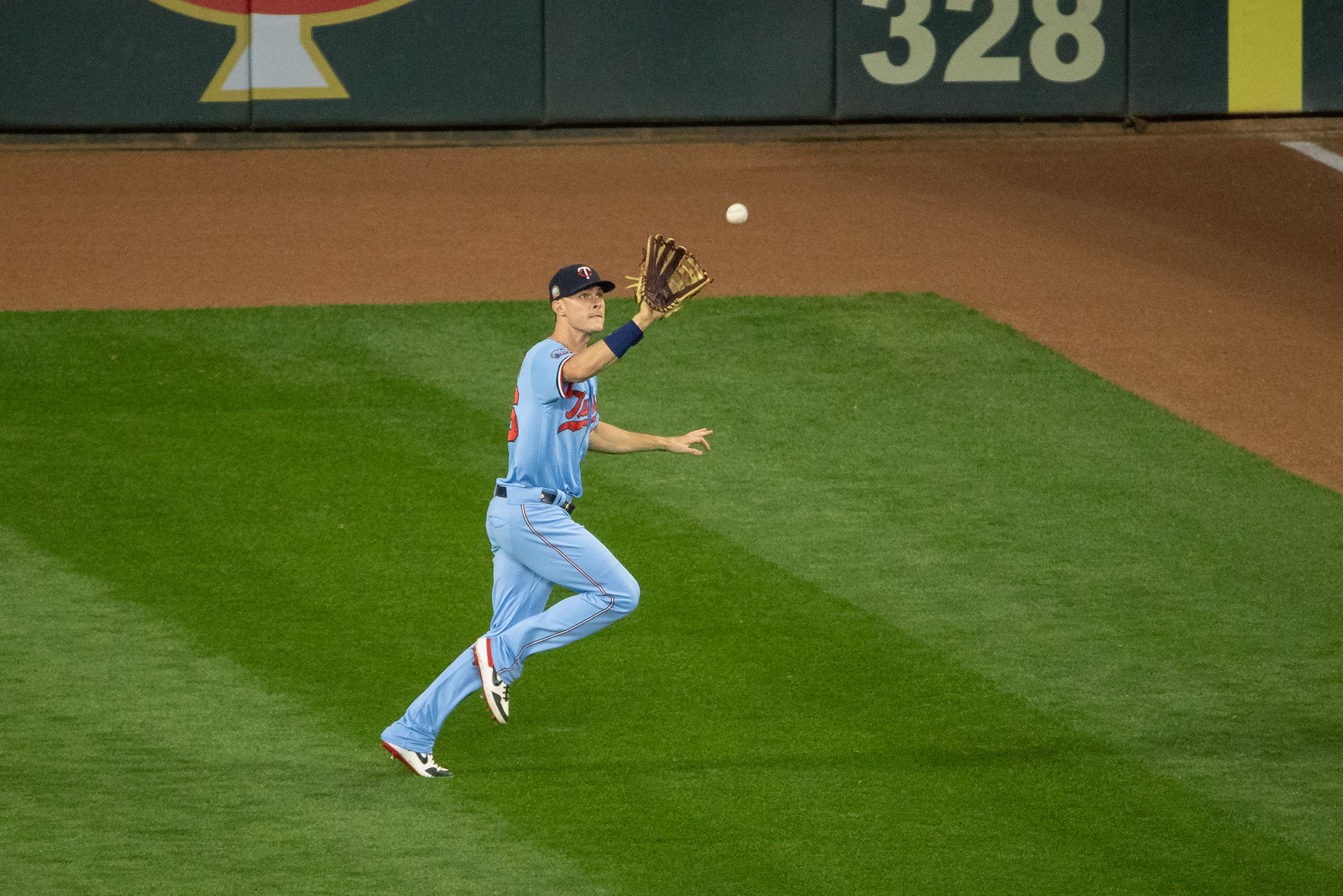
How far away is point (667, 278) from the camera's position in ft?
17.0

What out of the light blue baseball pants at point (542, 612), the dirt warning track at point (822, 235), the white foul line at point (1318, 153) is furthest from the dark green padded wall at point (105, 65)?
the light blue baseball pants at point (542, 612)

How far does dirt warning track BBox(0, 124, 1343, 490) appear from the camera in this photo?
10797 millimetres

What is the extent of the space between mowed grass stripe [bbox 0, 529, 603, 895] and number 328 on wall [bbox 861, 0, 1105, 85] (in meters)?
11.0

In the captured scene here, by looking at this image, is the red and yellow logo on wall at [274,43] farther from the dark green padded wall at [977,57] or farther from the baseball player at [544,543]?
the baseball player at [544,543]

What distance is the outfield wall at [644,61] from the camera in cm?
1484

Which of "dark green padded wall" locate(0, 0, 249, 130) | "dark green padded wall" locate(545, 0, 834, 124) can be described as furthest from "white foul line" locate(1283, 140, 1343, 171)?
"dark green padded wall" locate(0, 0, 249, 130)

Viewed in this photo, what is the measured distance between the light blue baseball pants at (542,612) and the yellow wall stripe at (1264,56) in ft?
42.3

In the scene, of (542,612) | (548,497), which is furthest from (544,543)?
(542,612)

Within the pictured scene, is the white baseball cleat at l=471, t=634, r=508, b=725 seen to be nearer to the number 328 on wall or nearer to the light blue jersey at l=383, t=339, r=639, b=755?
the light blue jersey at l=383, t=339, r=639, b=755

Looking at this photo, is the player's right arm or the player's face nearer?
the player's right arm

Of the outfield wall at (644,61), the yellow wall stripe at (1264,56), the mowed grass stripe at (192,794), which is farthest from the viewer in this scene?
the yellow wall stripe at (1264,56)

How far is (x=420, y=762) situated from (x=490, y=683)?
361mm

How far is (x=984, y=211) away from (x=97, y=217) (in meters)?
6.97

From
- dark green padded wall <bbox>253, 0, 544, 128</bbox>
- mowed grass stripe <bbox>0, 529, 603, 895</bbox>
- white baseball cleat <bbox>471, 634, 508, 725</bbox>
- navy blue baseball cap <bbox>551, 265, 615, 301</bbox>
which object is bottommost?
mowed grass stripe <bbox>0, 529, 603, 895</bbox>
